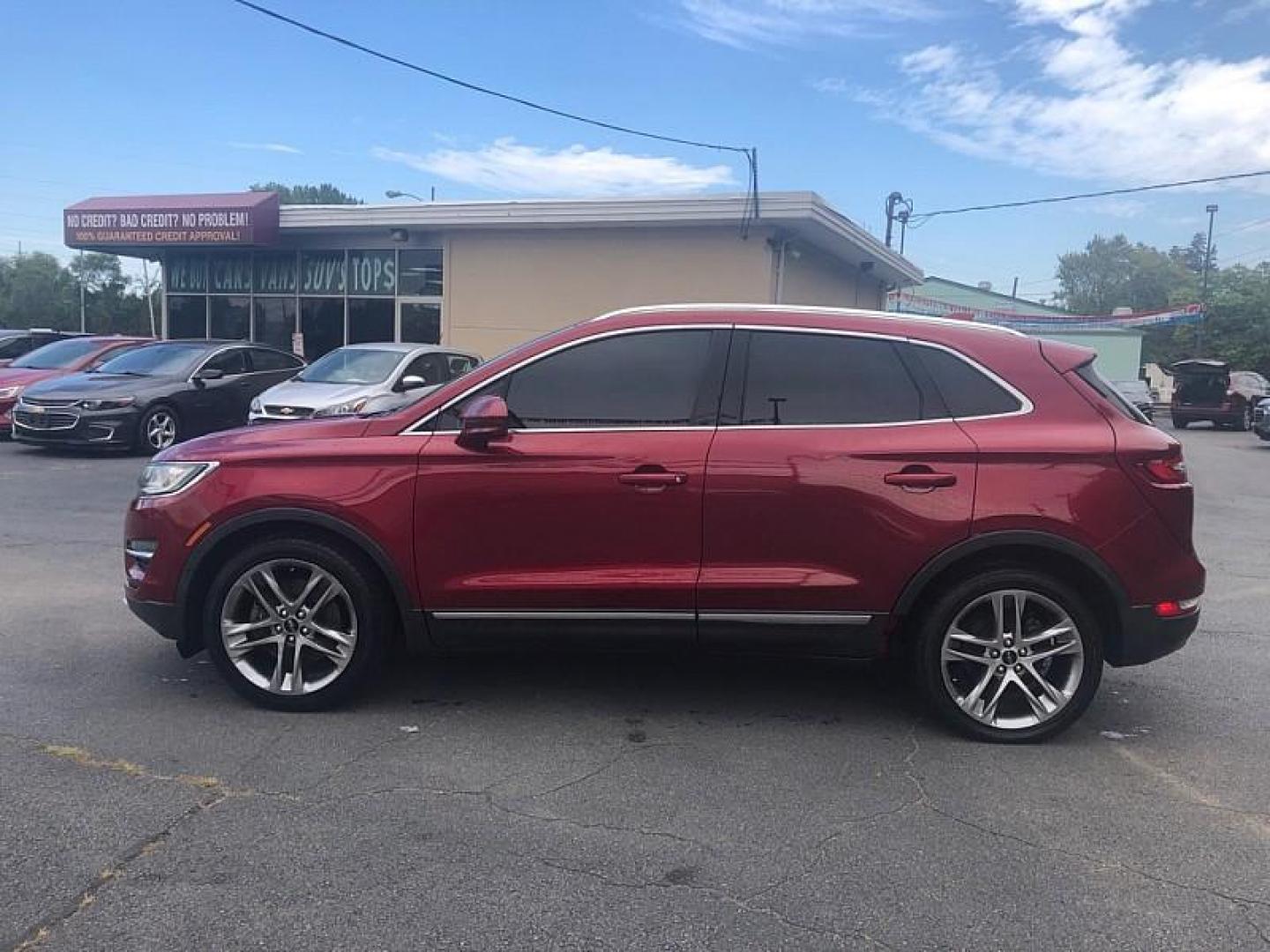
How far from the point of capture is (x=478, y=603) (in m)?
4.26

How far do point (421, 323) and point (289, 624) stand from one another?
1709cm

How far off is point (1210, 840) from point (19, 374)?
53.4 ft

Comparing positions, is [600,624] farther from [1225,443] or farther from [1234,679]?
[1225,443]

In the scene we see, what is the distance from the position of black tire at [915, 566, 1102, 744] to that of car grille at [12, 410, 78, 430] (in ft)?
39.2

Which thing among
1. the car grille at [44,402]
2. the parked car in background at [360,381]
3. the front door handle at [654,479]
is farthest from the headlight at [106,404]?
the front door handle at [654,479]

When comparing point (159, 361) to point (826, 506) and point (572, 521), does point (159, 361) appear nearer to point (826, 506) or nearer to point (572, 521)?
point (572, 521)

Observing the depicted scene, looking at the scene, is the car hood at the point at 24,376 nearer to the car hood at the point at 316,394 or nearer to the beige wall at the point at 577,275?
the car hood at the point at 316,394

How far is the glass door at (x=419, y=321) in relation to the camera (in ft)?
67.3

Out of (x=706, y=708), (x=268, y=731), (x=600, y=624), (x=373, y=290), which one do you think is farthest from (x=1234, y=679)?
(x=373, y=290)

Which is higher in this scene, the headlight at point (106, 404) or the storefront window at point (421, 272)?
the storefront window at point (421, 272)

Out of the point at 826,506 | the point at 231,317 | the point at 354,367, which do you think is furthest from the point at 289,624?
the point at 231,317

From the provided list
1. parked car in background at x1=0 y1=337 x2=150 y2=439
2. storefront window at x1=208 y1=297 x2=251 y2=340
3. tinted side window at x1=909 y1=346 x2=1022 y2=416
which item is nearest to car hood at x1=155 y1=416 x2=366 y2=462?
tinted side window at x1=909 y1=346 x2=1022 y2=416

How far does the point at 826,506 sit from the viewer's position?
412 centimetres

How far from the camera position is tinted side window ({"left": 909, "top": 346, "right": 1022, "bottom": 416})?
13.9ft
